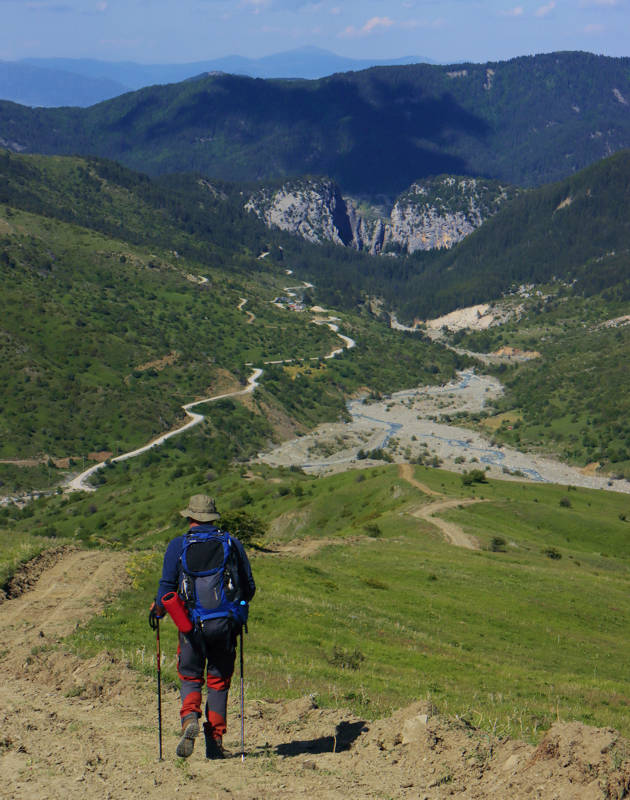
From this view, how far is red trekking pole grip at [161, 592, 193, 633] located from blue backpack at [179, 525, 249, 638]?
134mm

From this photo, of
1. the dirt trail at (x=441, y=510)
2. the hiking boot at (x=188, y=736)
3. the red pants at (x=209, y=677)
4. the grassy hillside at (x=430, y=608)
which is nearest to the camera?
the hiking boot at (x=188, y=736)

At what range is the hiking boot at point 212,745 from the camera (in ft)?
46.8

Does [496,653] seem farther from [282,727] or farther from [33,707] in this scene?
[33,707]

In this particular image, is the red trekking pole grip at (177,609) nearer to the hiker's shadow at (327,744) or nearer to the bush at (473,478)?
the hiker's shadow at (327,744)

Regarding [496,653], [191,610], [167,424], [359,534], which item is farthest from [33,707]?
[167,424]

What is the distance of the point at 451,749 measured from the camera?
46.8ft

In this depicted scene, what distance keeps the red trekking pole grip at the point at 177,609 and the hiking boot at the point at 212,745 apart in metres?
1.97

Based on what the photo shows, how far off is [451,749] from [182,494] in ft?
302

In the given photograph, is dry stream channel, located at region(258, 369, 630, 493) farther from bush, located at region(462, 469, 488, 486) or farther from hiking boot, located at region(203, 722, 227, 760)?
hiking boot, located at region(203, 722, 227, 760)

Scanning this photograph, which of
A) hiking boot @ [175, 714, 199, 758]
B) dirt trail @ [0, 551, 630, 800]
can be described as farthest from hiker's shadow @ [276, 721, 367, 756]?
hiking boot @ [175, 714, 199, 758]

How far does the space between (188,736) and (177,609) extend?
7.47 feet

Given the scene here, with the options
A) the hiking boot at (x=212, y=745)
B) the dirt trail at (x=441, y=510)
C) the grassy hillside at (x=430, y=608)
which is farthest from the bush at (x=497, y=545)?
the hiking boot at (x=212, y=745)

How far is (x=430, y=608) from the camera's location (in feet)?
125

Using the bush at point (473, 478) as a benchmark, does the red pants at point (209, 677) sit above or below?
above
